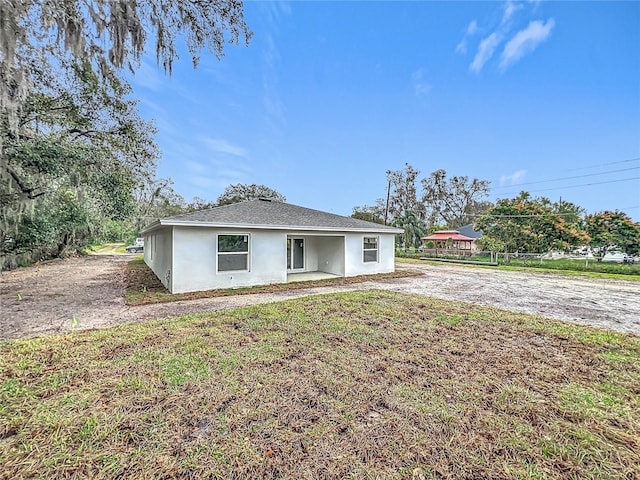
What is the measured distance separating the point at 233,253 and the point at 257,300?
2.41 meters

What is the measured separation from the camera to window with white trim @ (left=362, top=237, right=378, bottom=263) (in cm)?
1210

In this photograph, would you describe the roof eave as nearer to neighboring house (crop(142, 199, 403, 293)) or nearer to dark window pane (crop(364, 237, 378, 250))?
neighboring house (crop(142, 199, 403, 293))

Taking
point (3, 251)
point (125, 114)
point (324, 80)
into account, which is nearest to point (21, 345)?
point (125, 114)

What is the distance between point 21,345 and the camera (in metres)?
3.97

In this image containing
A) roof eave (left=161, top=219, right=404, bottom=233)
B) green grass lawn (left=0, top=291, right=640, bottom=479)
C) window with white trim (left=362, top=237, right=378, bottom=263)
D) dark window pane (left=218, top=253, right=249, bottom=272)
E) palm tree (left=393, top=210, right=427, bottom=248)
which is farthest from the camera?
palm tree (left=393, top=210, right=427, bottom=248)

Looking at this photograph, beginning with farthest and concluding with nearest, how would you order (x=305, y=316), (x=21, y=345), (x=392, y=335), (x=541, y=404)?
(x=305, y=316)
(x=392, y=335)
(x=21, y=345)
(x=541, y=404)

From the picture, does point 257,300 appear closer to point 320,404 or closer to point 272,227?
point 272,227

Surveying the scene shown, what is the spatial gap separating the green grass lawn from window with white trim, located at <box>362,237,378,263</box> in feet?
24.6

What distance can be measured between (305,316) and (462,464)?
386 cm

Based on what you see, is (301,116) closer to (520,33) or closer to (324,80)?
(324,80)

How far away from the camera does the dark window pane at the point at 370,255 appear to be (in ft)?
40.0

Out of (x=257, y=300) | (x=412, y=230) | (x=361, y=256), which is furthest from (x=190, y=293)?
(x=412, y=230)

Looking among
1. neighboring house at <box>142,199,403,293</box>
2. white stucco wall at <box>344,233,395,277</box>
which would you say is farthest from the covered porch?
white stucco wall at <box>344,233,395,277</box>

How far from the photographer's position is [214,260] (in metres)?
8.53
